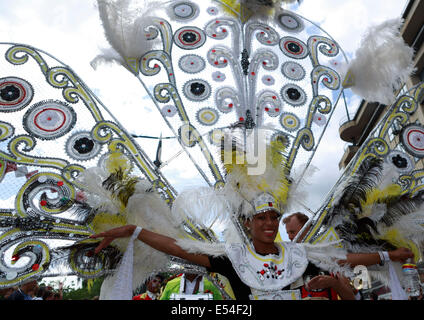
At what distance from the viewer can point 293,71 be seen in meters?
3.60

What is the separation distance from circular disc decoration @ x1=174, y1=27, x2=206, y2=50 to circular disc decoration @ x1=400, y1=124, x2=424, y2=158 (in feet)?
7.51

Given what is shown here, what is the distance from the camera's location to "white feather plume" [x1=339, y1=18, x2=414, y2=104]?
307 cm

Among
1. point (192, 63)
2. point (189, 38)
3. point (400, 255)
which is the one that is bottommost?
point (400, 255)

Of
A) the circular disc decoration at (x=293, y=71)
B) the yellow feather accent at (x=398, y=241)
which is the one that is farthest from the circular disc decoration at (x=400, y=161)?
the circular disc decoration at (x=293, y=71)

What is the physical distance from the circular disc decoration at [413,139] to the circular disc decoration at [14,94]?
318cm

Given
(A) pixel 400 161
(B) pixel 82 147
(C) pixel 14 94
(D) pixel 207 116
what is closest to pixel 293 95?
(D) pixel 207 116

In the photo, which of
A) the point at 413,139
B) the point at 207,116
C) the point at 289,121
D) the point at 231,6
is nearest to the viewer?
the point at 413,139

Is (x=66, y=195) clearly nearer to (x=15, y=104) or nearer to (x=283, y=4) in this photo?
(x=15, y=104)

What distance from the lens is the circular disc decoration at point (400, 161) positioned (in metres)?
2.71

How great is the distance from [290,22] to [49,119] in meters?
3.05

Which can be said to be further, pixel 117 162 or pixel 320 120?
pixel 320 120

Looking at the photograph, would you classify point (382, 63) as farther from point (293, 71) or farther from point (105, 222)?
point (105, 222)

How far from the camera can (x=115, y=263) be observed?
208 centimetres

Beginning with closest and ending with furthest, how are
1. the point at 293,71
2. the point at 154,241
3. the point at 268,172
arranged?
the point at 154,241 < the point at 268,172 < the point at 293,71
